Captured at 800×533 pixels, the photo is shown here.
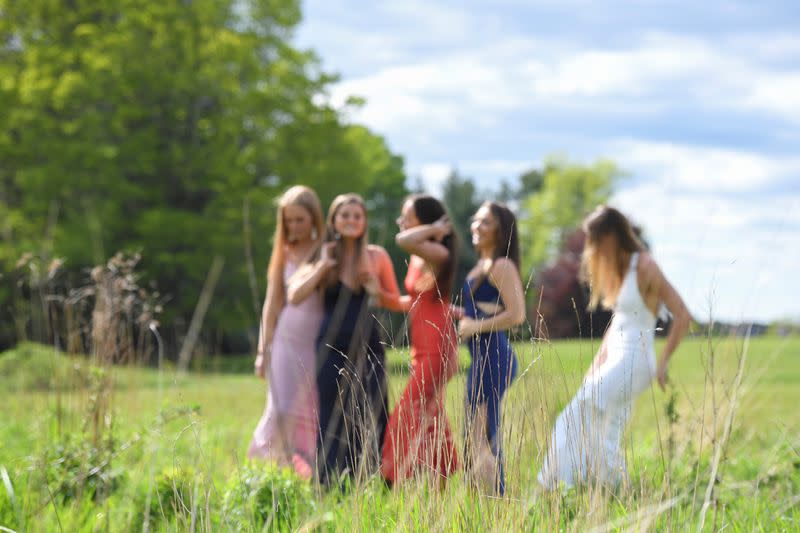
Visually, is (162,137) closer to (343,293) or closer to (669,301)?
(343,293)

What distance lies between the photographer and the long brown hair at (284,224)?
17.1 ft

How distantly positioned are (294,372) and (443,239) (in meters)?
1.34

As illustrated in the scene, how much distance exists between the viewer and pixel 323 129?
20.3 meters

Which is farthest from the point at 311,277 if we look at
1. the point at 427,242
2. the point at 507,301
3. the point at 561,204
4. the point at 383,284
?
the point at 561,204

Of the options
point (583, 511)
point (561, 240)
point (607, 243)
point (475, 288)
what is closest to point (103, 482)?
point (475, 288)

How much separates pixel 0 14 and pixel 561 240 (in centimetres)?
2720

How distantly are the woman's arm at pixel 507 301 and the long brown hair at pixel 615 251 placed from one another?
0.79 meters

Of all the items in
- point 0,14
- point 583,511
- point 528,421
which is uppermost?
point 0,14

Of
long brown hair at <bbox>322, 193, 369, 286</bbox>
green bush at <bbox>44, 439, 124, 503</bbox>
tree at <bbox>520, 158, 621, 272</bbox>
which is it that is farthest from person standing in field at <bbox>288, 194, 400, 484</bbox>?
tree at <bbox>520, 158, 621, 272</bbox>

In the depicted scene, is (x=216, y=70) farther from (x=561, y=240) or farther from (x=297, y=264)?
(x=561, y=240)

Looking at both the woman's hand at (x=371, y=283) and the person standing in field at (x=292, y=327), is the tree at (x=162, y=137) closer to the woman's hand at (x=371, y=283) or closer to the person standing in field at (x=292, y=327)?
the person standing in field at (x=292, y=327)

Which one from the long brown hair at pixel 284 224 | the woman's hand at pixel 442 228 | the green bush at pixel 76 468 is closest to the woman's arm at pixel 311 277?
the long brown hair at pixel 284 224

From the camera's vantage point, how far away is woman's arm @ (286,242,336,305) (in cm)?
501

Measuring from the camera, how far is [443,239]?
500 cm
